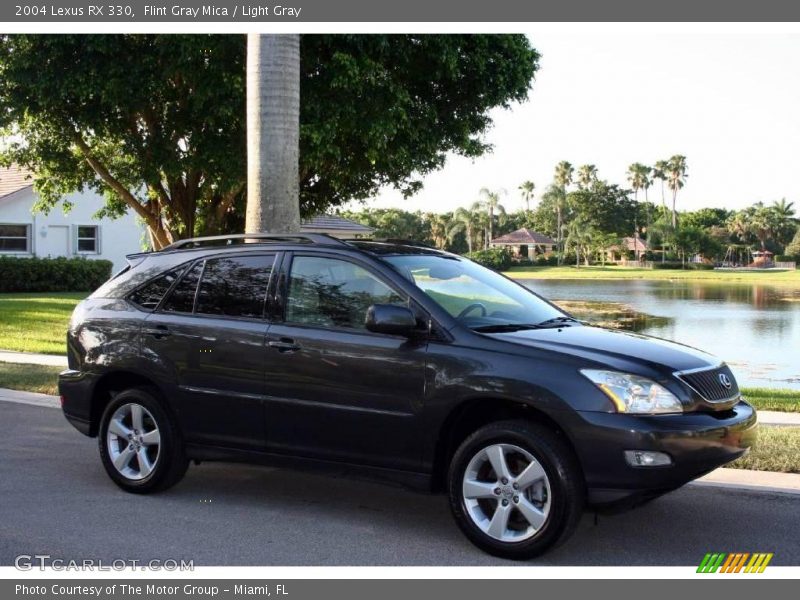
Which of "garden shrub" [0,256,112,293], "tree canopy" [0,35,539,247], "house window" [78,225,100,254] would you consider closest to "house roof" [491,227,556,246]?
"house window" [78,225,100,254]

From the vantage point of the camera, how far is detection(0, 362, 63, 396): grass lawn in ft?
39.5

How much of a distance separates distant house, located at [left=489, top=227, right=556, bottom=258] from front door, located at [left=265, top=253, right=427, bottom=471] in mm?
102976

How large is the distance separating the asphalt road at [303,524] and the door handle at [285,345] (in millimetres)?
1132

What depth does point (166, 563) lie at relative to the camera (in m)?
5.43

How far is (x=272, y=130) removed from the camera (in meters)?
10.3

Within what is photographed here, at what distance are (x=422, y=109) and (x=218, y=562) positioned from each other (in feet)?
46.2

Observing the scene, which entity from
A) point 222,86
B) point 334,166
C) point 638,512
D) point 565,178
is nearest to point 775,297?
point 334,166

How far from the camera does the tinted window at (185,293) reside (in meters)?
7.02

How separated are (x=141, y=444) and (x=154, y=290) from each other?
3.77 ft

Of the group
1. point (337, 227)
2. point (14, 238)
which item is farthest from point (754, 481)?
point (14, 238)

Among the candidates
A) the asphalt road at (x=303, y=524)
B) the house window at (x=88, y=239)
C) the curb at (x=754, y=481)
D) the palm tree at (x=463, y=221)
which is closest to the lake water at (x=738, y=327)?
the curb at (x=754, y=481)

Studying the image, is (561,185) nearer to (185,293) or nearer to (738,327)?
(738,327)

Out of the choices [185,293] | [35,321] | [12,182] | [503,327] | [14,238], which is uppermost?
[12,182]

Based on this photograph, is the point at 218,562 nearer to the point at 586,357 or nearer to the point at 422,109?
the point at 586,357
